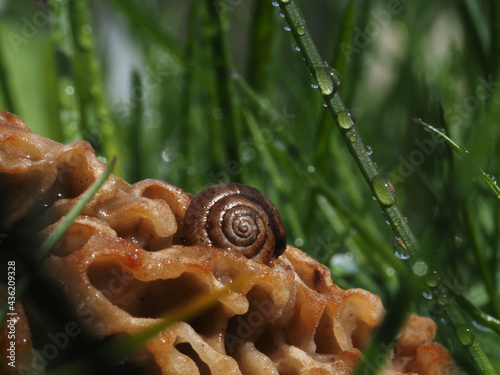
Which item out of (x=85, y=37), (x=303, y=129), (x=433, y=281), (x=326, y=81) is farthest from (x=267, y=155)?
(x=433, y=281)

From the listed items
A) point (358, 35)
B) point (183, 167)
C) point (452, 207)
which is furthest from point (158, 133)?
point (452, 207)

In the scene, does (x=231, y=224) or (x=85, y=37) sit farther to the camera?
(x=85, y=37)

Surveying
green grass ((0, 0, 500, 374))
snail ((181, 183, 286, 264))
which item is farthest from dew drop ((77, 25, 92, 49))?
snail ((181, 183, 286, 264))

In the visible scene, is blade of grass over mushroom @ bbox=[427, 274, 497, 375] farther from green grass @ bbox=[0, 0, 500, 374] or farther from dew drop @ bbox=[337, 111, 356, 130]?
dew drop @ bbox=[337, 111, 356, 130]

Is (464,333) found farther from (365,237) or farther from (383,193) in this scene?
(365,237)

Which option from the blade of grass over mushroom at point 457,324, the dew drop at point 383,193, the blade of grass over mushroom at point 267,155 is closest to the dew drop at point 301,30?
the dew drop at point 383,193

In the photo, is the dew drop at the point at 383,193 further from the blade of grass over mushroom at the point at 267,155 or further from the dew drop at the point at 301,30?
the blade of grass over mushroom at the point at 267,155

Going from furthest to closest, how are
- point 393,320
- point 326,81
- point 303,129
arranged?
point 303,129
point 326,81
point 393,320
